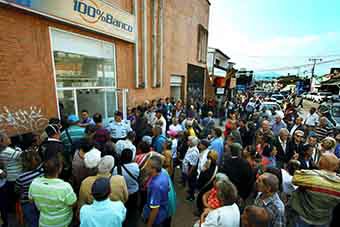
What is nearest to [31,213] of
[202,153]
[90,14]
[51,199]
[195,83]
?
[51,199]

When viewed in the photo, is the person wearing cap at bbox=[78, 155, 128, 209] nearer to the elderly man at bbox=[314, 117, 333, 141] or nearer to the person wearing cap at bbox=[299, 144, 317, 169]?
the person wearing cap at bbox=[299, 144, 317, 169]

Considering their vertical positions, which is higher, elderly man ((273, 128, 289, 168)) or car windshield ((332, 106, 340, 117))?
car windshield ((332, 106, 340, 117))

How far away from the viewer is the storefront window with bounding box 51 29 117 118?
4859mm

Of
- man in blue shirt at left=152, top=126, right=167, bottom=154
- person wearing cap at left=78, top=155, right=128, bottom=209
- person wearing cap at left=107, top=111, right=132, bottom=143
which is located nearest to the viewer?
person wearing cap at left=78, top=155, right=128, bottom=209

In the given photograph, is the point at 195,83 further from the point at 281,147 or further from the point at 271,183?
the point at 271,183

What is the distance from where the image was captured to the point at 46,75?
14.2 feet

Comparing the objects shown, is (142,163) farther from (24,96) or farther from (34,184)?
(24,96)

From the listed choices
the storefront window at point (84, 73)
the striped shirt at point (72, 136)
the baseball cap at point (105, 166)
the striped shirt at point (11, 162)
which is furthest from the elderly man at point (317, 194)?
the storefront window at point (84, 73)

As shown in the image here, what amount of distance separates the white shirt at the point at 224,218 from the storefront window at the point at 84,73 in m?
4.89

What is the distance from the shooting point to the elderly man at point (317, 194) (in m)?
2.04

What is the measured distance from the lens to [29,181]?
2.17 meters

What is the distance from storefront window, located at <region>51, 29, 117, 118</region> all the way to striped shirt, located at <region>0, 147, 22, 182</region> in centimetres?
252

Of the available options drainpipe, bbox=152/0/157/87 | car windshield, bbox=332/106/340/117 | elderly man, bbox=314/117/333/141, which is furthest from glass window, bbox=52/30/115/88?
car windshield, bbox=332/106/340/117

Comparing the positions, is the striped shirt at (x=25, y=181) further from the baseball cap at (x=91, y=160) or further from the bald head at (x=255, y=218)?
the bald head at (x=255, y=218)
